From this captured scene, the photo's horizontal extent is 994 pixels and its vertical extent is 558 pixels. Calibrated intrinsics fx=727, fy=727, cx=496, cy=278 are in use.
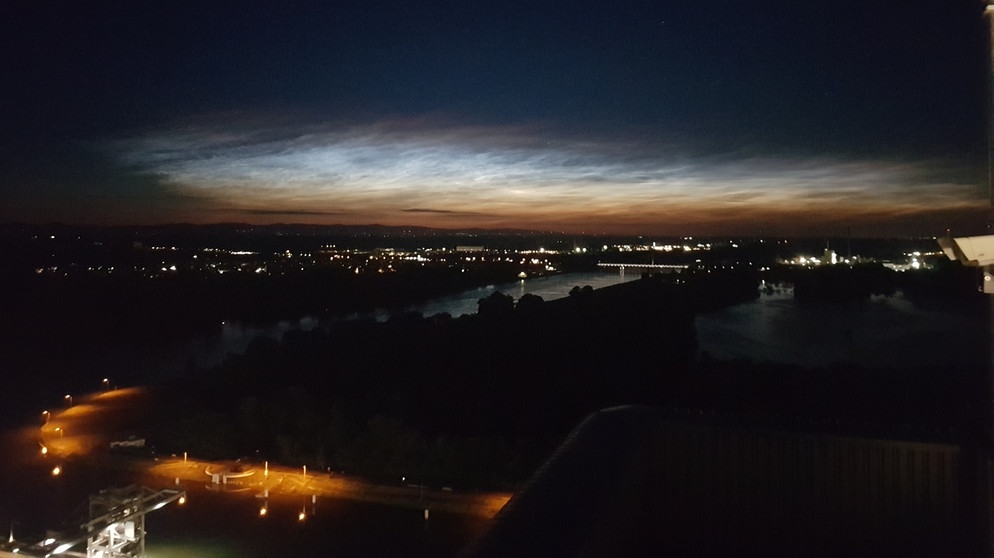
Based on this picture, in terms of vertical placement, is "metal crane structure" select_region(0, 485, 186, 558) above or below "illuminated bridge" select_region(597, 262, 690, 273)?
below

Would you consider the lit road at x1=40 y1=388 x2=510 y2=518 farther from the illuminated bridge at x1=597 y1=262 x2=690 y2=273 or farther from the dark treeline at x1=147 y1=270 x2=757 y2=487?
the illuminated bridge at x1=597 y1=262 x2=690 y2=273

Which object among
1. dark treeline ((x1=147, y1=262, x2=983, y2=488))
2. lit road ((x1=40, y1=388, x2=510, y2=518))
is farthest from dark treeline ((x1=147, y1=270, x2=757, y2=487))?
lit road ((x1=40, y1=388, x2=510, y2=518))

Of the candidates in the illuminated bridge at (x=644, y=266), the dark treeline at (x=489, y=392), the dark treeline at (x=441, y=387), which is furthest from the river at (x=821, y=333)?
the illuminated bridge at (x=644, y=266)

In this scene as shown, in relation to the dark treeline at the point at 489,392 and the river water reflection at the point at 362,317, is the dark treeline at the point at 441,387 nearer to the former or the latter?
the dark treeline at the point at 489,392

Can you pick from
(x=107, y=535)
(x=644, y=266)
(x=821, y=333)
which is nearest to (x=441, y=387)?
(x=107, y=535)

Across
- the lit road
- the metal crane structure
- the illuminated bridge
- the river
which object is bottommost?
the river

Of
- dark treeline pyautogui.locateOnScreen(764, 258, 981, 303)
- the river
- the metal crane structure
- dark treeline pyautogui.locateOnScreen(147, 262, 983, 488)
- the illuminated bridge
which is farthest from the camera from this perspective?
the illuminated bridge
